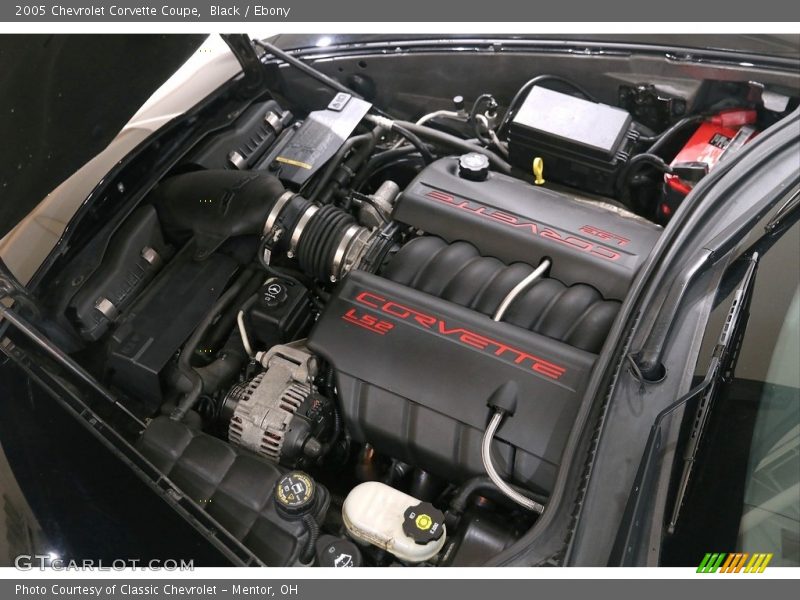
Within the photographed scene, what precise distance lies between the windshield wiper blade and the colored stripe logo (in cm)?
7

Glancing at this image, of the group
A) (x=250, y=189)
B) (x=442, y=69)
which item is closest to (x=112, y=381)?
(x=250, y=189)

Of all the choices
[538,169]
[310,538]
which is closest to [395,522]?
[310,538]

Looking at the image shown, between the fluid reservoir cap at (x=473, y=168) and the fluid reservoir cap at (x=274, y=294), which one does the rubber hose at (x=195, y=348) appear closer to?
the fluid reservoir cap at (x=274, y=294)

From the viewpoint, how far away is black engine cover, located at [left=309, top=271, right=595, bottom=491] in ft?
4.91

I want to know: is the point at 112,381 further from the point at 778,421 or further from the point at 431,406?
the point at 778,421

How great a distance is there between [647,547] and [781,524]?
0.19 meters

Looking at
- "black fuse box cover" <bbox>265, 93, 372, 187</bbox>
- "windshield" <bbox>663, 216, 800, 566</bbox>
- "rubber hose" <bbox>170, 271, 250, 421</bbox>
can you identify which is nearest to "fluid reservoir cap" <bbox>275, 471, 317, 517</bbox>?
"rubber hose" <bbox>170, 271, 250, 421</bbox>

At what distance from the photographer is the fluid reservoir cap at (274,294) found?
1.82 metres

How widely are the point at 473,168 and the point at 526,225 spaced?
223 mm

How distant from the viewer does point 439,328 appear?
64.9 inches

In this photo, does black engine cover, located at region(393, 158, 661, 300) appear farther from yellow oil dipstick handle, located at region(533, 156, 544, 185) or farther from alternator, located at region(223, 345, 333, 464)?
alternator, located at region(223, 345, 333, 464)

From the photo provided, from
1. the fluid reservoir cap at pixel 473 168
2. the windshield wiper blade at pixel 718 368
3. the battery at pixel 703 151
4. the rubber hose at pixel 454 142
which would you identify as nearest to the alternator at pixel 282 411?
the fluid reservoir cap at pixel 473 168

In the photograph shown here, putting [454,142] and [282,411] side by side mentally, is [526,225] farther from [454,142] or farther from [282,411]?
[282,411]

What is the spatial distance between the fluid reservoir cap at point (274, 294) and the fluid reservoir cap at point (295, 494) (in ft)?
1.46
